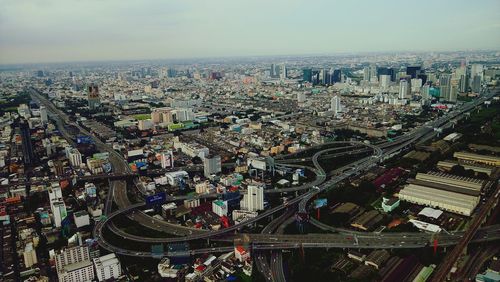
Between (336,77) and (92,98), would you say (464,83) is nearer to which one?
(336,77)

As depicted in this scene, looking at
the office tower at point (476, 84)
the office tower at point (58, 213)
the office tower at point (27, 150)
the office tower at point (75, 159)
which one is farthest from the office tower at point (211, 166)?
the office tower at point (476, 84)

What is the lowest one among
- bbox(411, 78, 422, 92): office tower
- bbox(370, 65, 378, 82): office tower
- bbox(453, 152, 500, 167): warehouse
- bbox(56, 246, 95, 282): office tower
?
bbox(56, 246, 95, 282): office tower

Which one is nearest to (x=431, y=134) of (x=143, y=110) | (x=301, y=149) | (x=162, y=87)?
(x=301, y=149)

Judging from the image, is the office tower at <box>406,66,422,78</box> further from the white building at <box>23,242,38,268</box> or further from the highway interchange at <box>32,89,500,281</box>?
the white building at <box>23,242,38,268</box>

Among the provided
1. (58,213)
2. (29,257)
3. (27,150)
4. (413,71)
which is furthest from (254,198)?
(413,71)

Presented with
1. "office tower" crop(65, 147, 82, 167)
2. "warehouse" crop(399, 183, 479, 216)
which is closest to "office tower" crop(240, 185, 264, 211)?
"warehouse" crop(399, 183, 479, 216)

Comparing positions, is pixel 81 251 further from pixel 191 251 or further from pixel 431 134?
pixel 431 134
